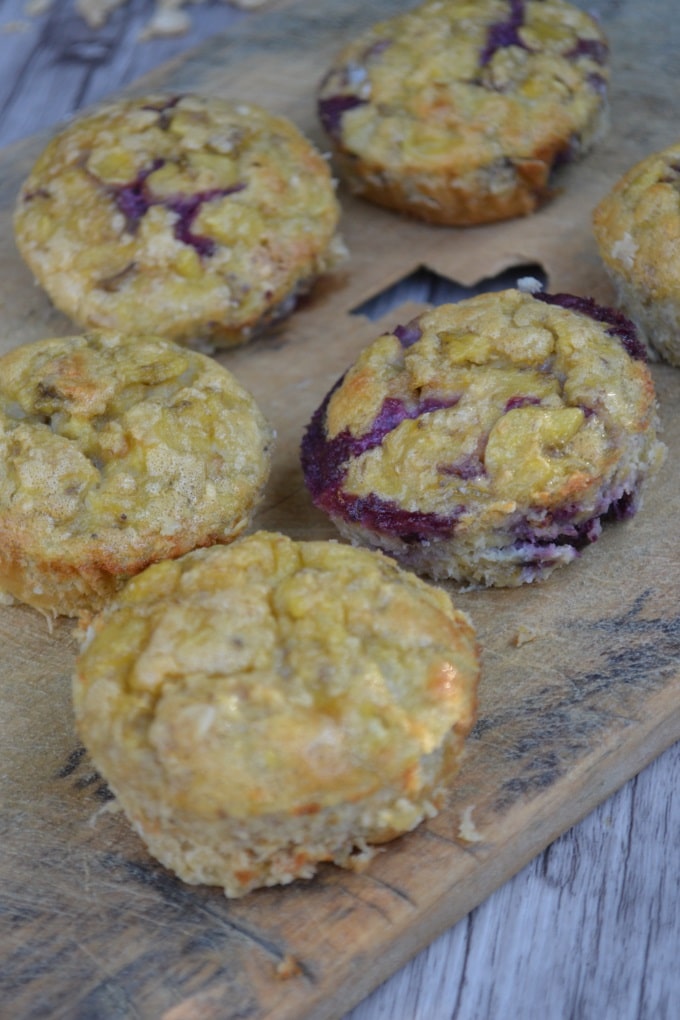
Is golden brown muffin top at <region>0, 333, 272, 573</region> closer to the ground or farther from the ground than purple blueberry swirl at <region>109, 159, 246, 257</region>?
closer to the ground

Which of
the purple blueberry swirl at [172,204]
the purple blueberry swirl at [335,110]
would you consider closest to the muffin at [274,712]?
the purple blueberry swirl at [172,204]

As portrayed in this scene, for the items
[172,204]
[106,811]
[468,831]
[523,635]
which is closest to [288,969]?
[468,831]

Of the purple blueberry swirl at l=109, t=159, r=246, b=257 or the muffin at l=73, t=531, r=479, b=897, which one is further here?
the purple blueberry swirl at l=109, t=159, r=246, b=257

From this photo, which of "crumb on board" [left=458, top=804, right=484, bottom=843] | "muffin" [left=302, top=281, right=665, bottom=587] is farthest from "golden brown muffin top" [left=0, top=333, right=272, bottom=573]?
"crumb on board" [left=458, top=804, right=484, bottom=843]

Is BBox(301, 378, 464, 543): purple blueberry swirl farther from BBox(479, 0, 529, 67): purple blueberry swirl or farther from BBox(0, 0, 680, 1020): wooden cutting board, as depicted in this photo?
BBox(479, 0, 529, 67): purple blueberry swirl

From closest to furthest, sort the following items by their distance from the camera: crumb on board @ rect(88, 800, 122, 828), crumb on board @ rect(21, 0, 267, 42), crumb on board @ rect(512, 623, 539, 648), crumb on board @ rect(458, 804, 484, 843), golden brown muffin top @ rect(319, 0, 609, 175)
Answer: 1. crumb on board @ rect(458, 804, 484, 843)
2. crumb on board @ rect(88, 800, 122, 828)
3. crumb on board @ rect(512, 623, 539, 648)
4. golden brown muffin top @ rect(319, 0, 609, 175)
5. crumb on board @ rect(21, 0, 267, 42)

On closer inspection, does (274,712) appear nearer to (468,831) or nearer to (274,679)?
(274,679)

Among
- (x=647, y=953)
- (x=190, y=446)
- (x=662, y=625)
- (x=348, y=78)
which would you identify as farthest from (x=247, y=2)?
(x=647, y=953)
